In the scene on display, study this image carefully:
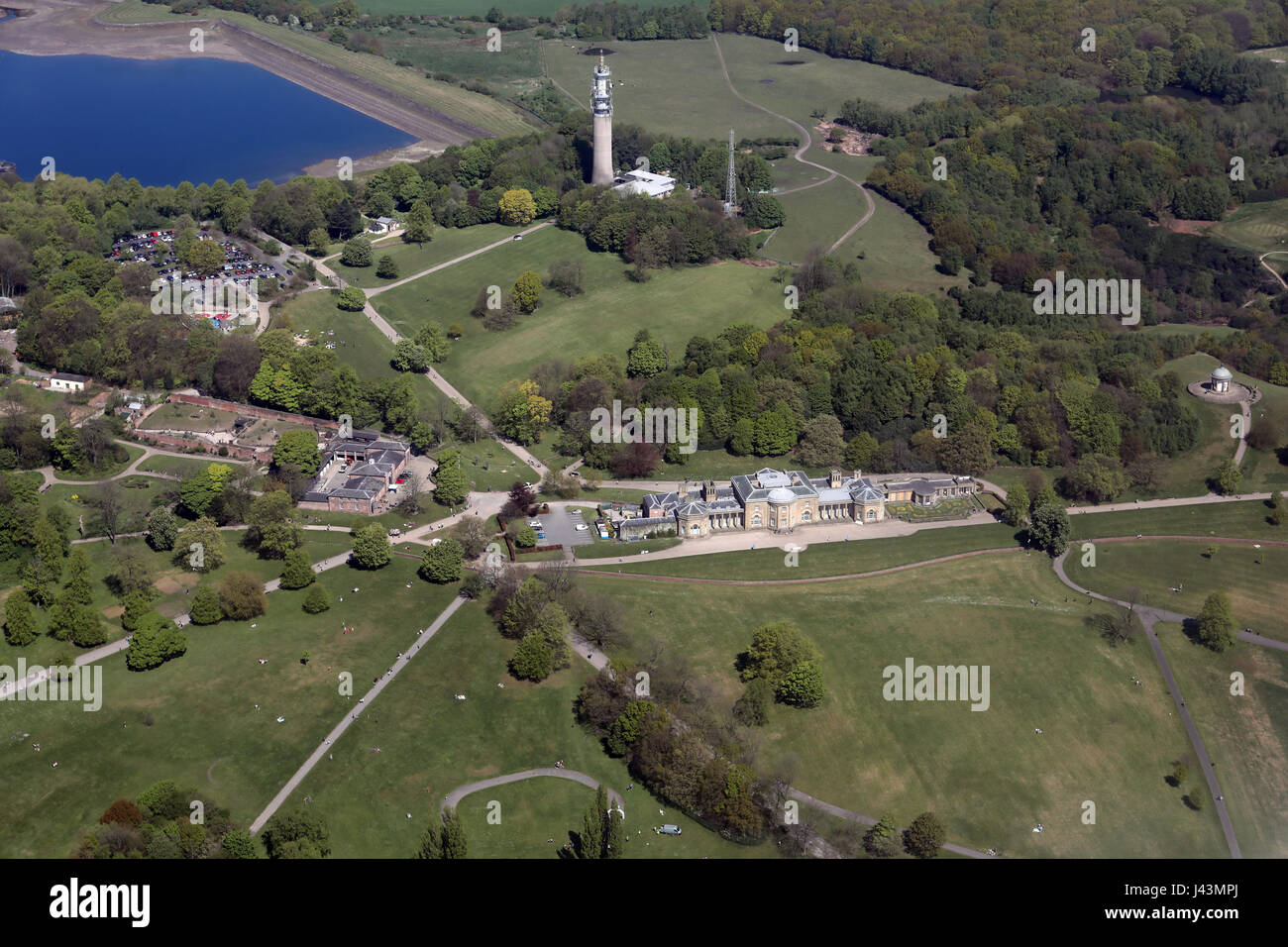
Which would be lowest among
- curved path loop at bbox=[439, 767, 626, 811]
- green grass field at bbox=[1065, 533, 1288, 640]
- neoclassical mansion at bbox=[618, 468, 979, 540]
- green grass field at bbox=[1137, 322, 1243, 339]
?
curved path loop at bbox=[439, 767, 626, 811]

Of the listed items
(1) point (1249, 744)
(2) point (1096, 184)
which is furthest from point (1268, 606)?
(2) point (1096, 184)

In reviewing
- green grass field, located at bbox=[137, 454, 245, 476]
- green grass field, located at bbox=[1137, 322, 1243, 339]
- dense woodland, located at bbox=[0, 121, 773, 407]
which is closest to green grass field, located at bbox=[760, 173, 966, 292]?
dense woodland, located at bbox=[0, 121, 773, 407]

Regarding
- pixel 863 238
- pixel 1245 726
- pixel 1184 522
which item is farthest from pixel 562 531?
pixel 863 238

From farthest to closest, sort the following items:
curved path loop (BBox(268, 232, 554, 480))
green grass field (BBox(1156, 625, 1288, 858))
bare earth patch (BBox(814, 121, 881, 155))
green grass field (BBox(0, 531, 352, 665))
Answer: bare earth patch (BBox(814, 121, 881, 155)) < curved path loop (BBox(268, 232, 554, 480)) < green grass field (BBox(0, 531, 352, 665)) < green grass field (BBox(1156, 625, 1288, 858))

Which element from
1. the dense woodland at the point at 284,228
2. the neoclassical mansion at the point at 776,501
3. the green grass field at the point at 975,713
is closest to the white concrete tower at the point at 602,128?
the dense woodland at the point at 284,228

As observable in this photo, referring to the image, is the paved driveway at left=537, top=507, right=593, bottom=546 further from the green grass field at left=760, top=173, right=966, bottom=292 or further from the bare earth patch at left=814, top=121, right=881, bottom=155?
the bare earth patch at left=814, top=121, right=881, bottom=155

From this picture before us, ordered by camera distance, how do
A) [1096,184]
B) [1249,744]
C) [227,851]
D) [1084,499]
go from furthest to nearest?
[1096,184] → [1084,499] → [1249,744] → [227,851]

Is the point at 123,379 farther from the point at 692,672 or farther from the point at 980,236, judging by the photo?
the point at 980,236
